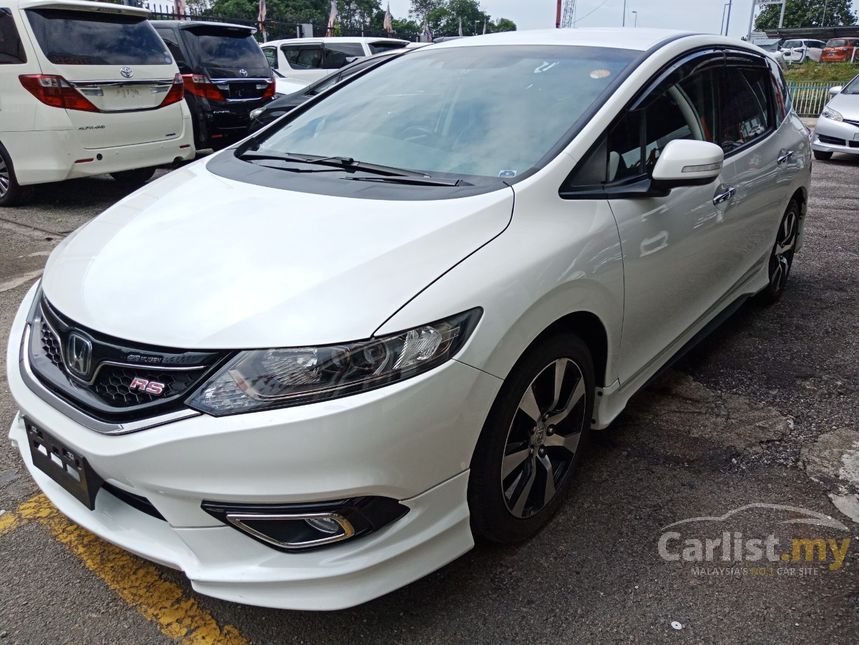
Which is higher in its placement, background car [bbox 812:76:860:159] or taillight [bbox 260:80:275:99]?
taillight [bbox 260:80:275:99]

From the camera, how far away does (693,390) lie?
346cm

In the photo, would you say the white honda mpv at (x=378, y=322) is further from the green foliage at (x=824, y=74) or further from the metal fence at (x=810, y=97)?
the green foliage at (x=824, y=74)

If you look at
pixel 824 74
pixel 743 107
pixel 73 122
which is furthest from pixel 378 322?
pixel 824 74

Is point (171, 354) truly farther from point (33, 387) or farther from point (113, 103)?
point (113, 103)

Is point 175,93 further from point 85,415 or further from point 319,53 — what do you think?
point 85,415

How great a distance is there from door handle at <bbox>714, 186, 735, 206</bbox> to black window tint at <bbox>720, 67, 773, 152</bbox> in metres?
0.20

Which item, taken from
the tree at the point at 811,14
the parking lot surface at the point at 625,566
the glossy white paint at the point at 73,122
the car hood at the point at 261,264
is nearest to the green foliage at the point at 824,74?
the glossy white paint at the point at 73,122

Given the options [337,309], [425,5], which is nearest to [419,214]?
[337,309]

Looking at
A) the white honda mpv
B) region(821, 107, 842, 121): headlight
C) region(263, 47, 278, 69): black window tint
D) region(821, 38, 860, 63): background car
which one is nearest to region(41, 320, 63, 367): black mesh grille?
the white honda mpv

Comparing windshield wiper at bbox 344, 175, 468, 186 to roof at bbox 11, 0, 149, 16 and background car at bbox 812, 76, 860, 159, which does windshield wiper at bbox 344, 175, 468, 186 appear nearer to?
roof at bbox 11, 0, 149, 16

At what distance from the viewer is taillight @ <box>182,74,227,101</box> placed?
853 cm

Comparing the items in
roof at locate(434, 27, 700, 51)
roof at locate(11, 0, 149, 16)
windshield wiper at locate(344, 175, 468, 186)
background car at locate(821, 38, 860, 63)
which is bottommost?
background car at locate(821, 38, 860, 63)

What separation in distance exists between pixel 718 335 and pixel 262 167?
2773mm

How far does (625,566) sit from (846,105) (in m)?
10.7
